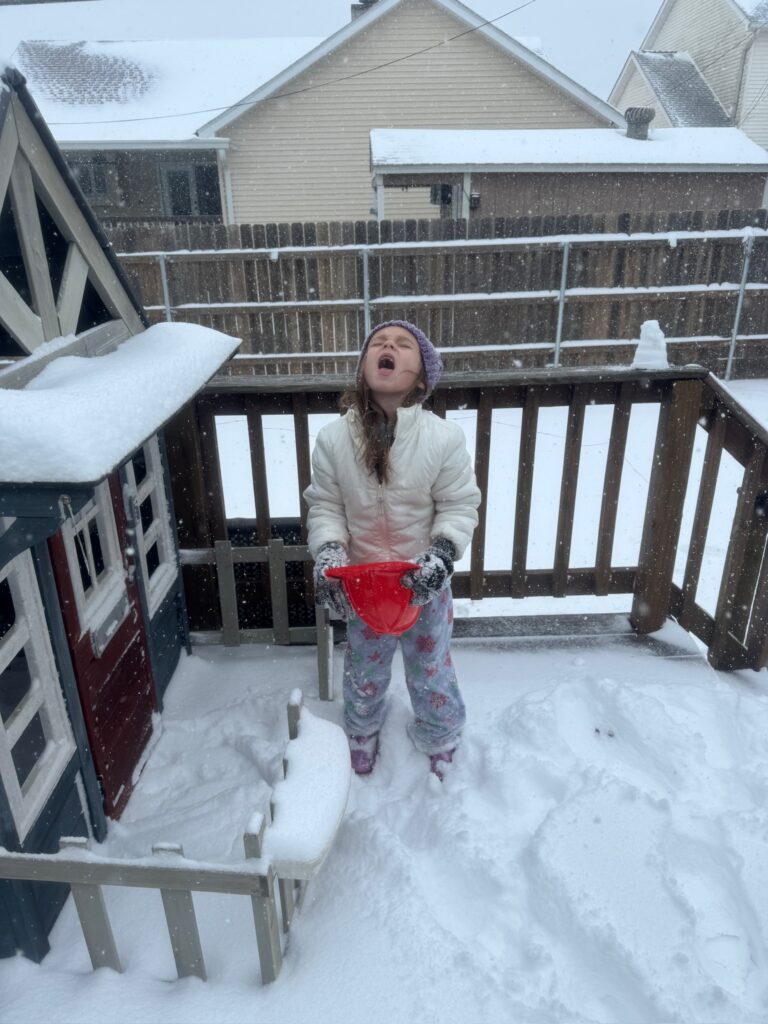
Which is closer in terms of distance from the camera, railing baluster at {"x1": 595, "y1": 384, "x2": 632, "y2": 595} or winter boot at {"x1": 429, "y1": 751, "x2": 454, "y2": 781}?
winter boot at {"x1": 429, "y1": 751, "x2": 454, "y2": 781}

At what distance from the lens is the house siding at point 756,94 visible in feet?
63.0

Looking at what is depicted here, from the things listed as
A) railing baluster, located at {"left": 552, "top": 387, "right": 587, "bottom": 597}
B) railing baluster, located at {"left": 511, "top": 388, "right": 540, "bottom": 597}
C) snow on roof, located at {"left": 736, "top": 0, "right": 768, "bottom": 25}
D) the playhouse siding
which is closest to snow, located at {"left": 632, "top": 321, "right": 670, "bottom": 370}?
railing baluster, located at {"left": 552, "top": 387, "right": 587, "bottom": 597}

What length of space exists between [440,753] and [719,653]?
1.38 m

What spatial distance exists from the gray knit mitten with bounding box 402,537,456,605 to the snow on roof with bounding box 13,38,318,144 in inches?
621

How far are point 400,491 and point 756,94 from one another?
23.2 meters

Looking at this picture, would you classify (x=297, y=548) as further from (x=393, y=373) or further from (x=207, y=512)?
(x=393, y=373)

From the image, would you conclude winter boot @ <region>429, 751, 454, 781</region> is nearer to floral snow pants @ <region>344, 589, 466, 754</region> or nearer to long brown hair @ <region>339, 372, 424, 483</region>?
floral snow pants @ <region>344, 589, 466, 754</region>

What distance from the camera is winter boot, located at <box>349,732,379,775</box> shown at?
246 cm

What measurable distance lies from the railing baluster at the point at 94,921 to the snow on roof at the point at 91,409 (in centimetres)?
89

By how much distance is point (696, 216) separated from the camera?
30.1ft

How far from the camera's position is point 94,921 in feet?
5.60

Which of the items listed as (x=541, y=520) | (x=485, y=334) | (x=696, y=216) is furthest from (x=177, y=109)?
(x=541, y=520)

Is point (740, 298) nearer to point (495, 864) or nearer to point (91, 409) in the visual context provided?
point (495, 864)

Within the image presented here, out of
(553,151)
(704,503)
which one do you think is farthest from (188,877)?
(553,151)
